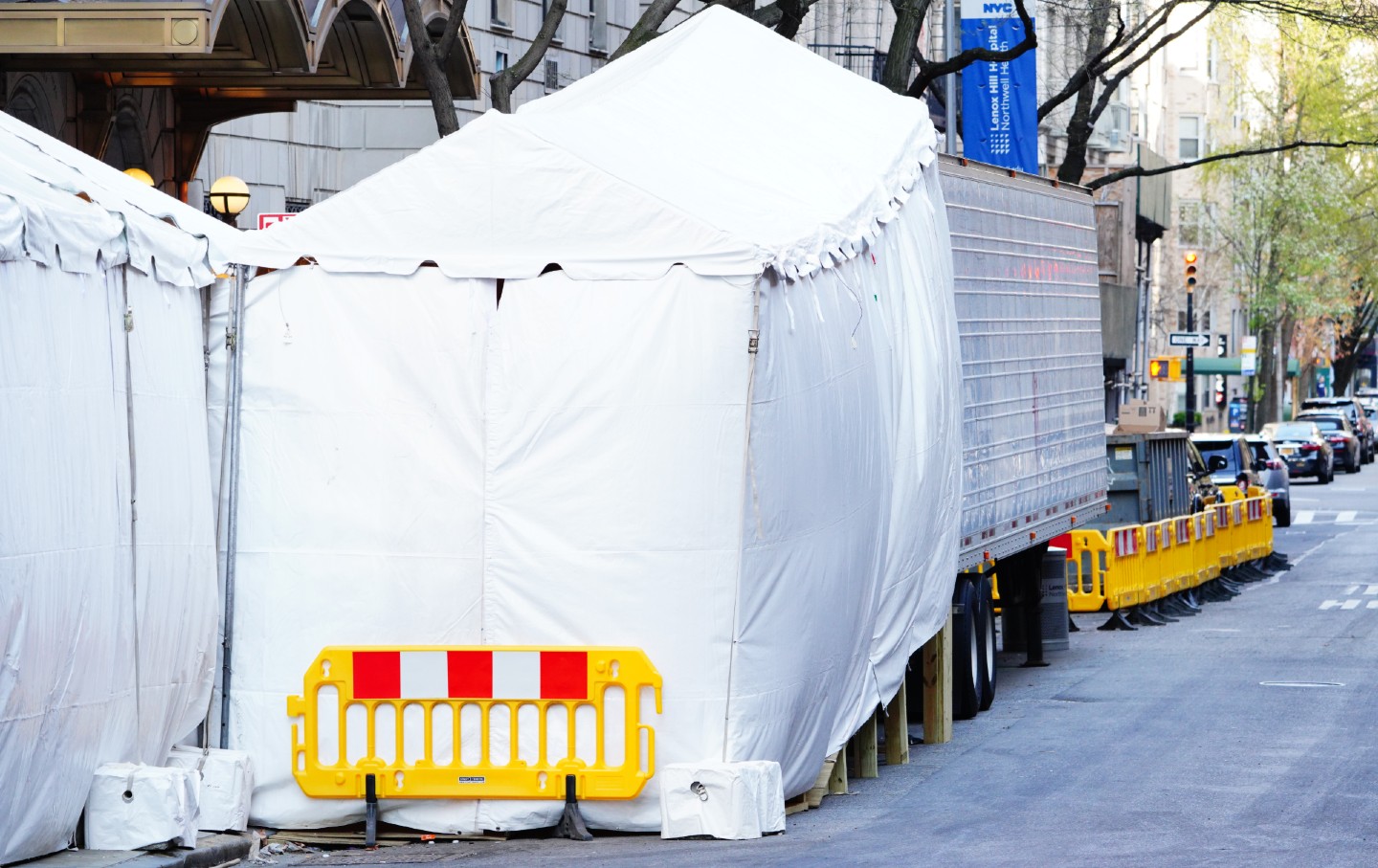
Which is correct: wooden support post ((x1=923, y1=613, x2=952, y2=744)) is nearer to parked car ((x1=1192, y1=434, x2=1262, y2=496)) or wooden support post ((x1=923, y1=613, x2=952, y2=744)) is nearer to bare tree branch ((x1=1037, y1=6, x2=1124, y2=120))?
bare tree branch ((x1=1037, y1=6, x2=1124, y2=120))

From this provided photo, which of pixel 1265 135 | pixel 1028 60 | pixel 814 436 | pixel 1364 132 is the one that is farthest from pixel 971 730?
pixel 1265 135

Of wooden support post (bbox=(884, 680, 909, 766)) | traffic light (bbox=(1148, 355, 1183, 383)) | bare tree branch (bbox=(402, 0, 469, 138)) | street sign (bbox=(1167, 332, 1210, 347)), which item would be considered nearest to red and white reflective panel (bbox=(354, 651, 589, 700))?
wooden support post (bbox=(884, 680, 909, 766))

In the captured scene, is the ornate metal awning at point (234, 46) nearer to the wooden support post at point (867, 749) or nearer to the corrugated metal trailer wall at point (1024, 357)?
the corrugated metal trailer wall at point (1024, 357)

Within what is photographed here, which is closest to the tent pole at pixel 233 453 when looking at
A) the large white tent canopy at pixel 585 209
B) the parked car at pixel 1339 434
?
the large white tent canopy at pixel 585 209

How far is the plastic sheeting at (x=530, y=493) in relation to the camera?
996 cm

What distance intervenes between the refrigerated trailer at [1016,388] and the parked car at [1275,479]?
1942 centimetres

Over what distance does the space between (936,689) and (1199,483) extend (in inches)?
663

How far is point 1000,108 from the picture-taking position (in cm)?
3125

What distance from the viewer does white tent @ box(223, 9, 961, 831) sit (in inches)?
392

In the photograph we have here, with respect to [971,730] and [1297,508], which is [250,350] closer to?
[971,730]

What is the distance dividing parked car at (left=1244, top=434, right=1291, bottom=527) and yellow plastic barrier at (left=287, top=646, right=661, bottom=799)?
30.6 metres

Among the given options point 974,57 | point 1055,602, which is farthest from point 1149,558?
point 974,57

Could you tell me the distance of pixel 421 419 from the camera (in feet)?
33.2

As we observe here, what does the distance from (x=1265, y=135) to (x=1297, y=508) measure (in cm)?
2017
